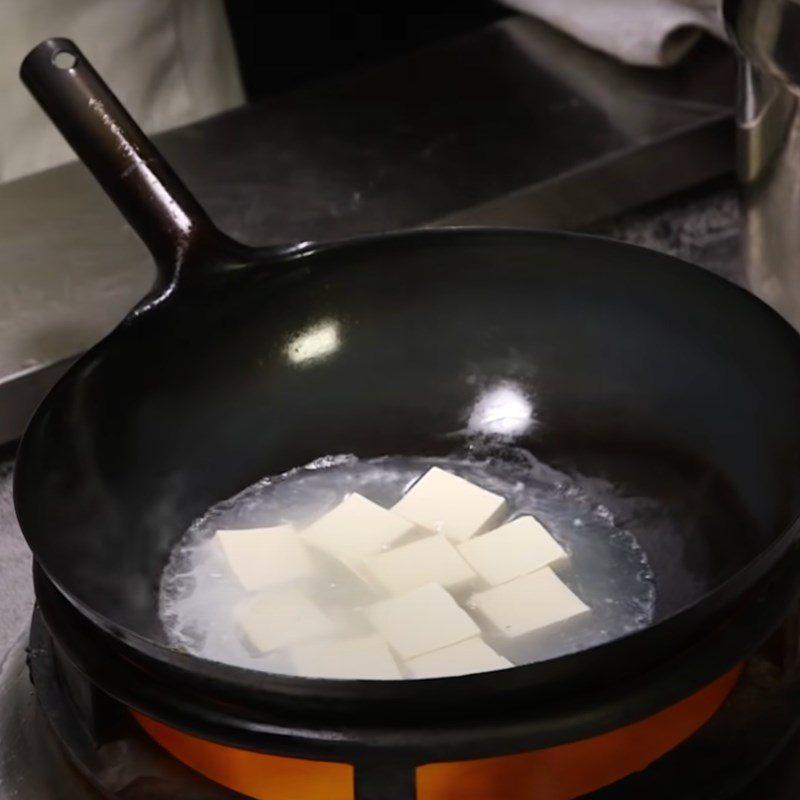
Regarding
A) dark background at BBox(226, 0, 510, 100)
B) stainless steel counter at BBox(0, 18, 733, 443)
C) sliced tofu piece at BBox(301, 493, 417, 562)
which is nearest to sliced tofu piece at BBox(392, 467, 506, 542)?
sliced tofu piece at BBox(301, 493, 417, 562)

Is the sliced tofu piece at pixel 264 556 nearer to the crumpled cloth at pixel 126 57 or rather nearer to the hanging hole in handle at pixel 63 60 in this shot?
the hanging hole in handle at pixel 63 60

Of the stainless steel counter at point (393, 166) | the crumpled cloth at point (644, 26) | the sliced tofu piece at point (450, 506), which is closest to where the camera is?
the sliced tofu piece at point (450, 506)

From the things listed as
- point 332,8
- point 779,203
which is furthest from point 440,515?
point 332,8

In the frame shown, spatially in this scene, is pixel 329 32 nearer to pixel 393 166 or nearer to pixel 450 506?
pixel 393 166

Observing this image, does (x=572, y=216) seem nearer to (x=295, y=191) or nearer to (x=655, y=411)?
(x=295, y=191)

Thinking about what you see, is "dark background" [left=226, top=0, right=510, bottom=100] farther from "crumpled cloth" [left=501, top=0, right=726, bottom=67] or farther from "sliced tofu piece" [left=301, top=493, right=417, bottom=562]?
"sliced tofu piece" [left=301, top=493, right=417, bottom=562]

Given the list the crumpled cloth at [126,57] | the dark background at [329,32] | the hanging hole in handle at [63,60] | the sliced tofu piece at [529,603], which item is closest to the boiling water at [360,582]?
the sliced tofu piece at [529,603]
